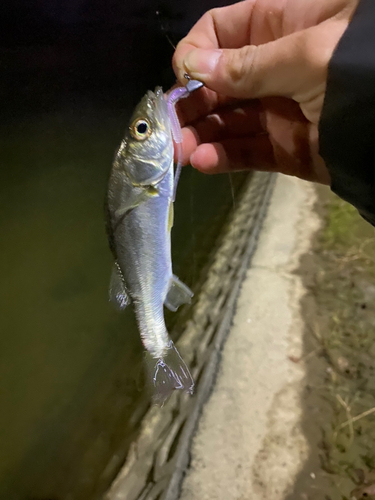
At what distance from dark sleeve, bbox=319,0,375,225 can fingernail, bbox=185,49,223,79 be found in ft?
1.09

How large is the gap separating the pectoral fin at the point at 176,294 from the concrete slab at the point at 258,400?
1.10 meters

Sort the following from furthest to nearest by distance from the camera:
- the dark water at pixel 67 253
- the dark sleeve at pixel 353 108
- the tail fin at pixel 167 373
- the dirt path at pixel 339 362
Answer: the dark water at pixel 67 253 < the dirt path at pixel 339 362 < the tail fin at pixel 167 373 < the dark sleeve at pixel 353 108

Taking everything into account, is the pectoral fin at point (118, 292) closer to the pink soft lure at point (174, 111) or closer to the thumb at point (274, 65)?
the pink soft lure at point (174, 111)

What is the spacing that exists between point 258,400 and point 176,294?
1.14 metres

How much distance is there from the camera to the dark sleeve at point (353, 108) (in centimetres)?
72

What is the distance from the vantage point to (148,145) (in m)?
0.87

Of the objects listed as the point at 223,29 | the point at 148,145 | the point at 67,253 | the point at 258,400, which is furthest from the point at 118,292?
the point at 67,253

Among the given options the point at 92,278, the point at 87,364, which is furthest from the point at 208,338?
the point at 92,278

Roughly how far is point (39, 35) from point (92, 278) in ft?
5.66

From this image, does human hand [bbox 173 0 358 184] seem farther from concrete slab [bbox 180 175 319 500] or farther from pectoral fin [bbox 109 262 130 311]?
concrete slab [bbox 180 175 319 500]

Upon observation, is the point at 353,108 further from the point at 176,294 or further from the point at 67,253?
the point at 67,253

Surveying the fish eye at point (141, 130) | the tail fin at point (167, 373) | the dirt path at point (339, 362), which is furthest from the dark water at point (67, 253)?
the fish eye at point (141, 130)

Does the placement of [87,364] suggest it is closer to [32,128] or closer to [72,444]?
[72,444]

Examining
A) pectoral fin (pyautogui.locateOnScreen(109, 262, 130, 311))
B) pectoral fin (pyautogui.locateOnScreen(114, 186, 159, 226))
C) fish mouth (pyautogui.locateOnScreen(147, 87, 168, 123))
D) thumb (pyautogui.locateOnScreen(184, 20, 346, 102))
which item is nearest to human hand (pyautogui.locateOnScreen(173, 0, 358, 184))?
thumb (pyautogui.locateOnScreen(184, 20, 346, 102))
